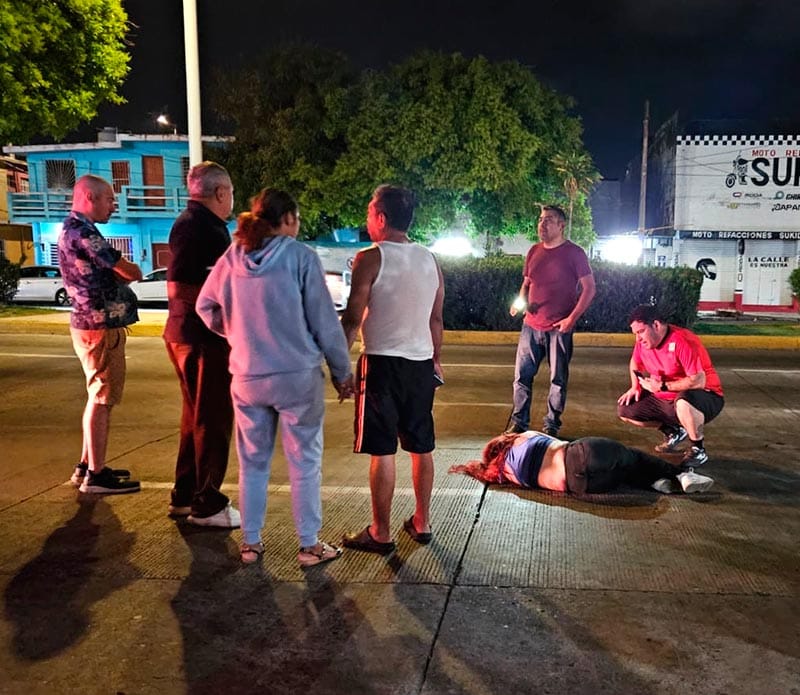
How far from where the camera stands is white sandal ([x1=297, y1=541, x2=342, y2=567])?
3.80m

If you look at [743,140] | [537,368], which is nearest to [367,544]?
[537,368]

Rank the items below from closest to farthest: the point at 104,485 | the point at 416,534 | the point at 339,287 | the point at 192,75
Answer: the point at 416,534
the point at 104,485
the point at 192,75
the point at 339,287

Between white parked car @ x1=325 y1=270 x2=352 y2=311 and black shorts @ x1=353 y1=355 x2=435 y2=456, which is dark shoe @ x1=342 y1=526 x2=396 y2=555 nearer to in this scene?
black shorts @ x1=353 y1=355 x2=435 y2=456

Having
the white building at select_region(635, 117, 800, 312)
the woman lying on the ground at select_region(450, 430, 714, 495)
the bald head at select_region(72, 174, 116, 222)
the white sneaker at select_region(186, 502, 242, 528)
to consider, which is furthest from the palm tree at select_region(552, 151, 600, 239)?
the white sneaker at select_region(186, 502, 242, 528)

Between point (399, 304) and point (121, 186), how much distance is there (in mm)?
32215

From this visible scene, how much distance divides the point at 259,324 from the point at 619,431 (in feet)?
13.8

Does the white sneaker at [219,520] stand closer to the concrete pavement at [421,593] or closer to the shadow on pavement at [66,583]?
the concrete pavement at [421,593]

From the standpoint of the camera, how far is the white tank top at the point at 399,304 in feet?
12.6

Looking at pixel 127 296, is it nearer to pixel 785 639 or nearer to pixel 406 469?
pixel 406 469

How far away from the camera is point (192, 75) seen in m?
11.7

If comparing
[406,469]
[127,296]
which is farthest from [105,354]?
[406,469]

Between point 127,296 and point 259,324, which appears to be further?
point 127,296

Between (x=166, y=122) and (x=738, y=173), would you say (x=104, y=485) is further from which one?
(x=166, y=122)

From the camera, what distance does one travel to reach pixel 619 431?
6.80m
